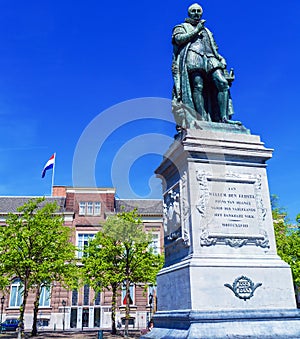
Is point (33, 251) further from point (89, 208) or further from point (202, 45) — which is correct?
point (202, 45)

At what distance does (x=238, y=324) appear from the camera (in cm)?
706

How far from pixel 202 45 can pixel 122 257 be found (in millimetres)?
26212

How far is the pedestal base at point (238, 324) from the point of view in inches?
270

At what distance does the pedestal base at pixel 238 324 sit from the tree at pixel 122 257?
25.1m

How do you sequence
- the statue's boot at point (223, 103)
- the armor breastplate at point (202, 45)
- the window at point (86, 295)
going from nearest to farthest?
the statue's boot at point (223, 103)
the armor breastplate at point (202, 45)
the window at point (86, 295)

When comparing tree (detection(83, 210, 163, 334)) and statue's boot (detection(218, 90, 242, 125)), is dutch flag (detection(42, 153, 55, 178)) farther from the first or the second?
statue's boot (detection(218, 90, 242, 125))

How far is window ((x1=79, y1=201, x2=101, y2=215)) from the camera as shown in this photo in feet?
168

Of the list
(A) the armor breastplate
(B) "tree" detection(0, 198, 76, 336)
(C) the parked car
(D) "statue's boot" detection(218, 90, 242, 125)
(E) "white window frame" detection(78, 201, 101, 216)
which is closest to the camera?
(D) "statue's boot" detection(218, 90, 242, 125)

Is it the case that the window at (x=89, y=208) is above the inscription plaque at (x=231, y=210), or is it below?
above

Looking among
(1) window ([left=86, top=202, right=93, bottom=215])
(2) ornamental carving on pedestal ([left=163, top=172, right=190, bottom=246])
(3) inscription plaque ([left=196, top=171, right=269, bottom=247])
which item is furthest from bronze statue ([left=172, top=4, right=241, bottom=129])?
(1) window ([left=86, top=202, right=93, bottom=215])

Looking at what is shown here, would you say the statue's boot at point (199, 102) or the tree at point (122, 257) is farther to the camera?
the tree at point (122, 257)

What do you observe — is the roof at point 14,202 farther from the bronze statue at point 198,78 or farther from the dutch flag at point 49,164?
the bronze statue at point 198,78

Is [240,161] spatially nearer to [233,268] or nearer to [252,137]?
[252,137]

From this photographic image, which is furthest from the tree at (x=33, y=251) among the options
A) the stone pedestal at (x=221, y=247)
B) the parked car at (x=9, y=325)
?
the stone pedestal at (x=221, y=247)
